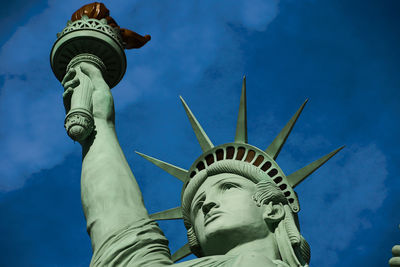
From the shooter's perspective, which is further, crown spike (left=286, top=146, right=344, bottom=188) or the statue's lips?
crown spike (left=286, top=146, right=344, bottom=188)

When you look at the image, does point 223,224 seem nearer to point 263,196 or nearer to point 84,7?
point 263,196

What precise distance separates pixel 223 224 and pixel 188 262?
0.88 meters

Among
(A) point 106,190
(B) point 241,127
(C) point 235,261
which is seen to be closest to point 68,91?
(A) point 106,190

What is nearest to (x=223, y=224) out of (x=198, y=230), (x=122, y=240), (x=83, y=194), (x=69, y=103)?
(x=198, y=230)

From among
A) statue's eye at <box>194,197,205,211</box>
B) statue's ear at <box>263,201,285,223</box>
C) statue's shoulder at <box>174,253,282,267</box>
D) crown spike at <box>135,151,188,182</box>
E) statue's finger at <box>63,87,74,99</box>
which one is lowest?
statue's shoulder at <box>174,253,282,267</box>

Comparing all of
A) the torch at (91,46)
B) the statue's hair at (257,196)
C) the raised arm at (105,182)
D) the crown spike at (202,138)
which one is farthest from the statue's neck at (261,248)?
the torch at (91,46)

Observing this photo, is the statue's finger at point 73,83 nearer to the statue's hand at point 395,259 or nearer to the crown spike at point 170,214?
the crown spike at point 170,214

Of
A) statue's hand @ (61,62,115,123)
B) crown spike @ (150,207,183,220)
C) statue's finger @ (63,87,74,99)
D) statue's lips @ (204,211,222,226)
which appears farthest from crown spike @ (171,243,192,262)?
statue's finger @ (63,87,74,99)

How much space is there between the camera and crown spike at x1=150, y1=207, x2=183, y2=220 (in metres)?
11.1

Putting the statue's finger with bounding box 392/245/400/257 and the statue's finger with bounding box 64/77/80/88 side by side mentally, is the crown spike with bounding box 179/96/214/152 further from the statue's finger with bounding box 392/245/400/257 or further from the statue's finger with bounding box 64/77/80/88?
the statue's finger with bounding box 392/245/400/257

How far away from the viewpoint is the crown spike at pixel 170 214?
11148 mm

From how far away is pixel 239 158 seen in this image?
417 inches

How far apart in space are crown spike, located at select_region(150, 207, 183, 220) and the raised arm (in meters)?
1.39

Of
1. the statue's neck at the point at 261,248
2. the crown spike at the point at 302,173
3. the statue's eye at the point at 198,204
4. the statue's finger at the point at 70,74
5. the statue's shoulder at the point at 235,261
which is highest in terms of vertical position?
the statue's finger at the point at 70,74
